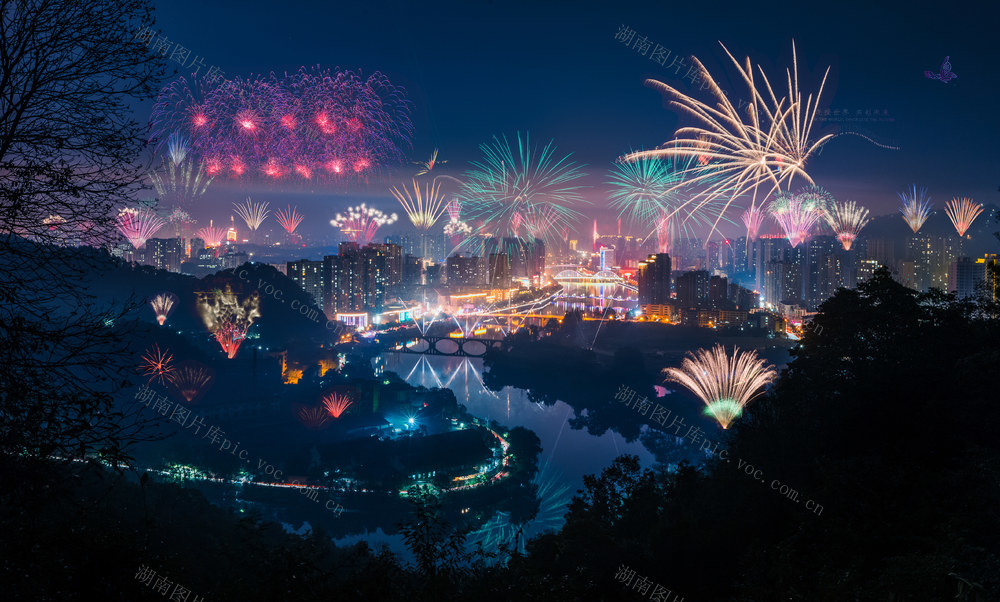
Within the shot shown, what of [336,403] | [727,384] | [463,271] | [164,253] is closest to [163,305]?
[164,253]

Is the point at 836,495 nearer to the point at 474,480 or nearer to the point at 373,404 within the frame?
the point at 474,480

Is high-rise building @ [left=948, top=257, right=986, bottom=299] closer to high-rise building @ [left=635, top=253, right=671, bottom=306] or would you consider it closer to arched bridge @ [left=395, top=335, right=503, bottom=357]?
high-rise building @ [left=635, top=253, right=671, bottom=306]

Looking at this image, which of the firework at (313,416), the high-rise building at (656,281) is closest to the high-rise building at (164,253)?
the firework at (313,416)

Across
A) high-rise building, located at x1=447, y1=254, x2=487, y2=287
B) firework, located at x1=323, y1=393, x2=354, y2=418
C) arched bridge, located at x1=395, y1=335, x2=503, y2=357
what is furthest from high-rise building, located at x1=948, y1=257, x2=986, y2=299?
high-rise building, located at x1=447, y1=254, x2=487, y2=287

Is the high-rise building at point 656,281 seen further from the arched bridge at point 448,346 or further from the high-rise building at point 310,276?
the high-rise building at point 310,276

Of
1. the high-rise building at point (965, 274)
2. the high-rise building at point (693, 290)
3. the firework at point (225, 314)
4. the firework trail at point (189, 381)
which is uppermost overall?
the high-rise building at point (965, 274)

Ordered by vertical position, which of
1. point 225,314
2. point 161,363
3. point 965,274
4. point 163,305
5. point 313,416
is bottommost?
point 313,416

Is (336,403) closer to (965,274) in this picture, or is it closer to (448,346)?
(448,346)
